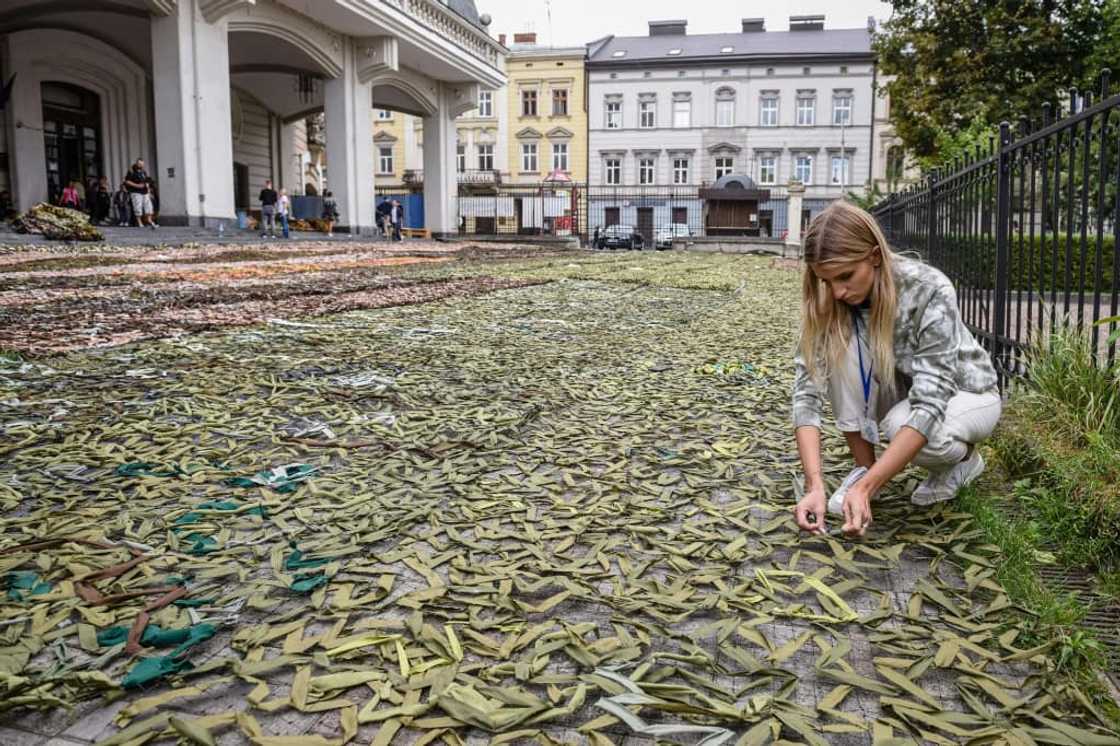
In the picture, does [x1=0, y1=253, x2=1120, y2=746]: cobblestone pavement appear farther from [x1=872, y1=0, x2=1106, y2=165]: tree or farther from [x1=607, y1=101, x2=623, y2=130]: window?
[x1=607, y1=101, x2=623, y2=130]: window

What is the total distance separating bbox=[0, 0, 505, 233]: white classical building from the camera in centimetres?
1891

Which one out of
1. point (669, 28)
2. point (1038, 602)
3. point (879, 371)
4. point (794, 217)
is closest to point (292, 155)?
point (794, 217)

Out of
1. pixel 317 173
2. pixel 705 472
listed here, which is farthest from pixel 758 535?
pixel 317 173

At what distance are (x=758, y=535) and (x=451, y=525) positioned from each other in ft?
2.93

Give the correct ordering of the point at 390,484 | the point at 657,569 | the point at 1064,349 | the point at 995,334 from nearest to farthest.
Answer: the point at 657,569
the point at 390,484
the point at 1064,349
the point at 995,334

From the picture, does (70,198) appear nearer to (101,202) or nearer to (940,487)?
(101,202)

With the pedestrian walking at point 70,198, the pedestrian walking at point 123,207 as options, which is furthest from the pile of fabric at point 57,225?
the pedestrian walking at point 123,207

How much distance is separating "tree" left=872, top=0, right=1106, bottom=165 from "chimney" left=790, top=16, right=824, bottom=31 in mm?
37673

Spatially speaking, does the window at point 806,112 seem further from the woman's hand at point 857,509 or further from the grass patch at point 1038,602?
the woman's hand at point 857,509

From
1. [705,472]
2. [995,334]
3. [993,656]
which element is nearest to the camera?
[993,656]

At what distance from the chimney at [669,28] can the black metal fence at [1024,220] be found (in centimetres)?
5810

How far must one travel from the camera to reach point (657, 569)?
86.7 inches

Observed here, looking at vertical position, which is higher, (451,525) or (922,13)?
(922,13)

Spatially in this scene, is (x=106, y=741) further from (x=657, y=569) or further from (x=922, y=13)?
(x=922, y=13)
